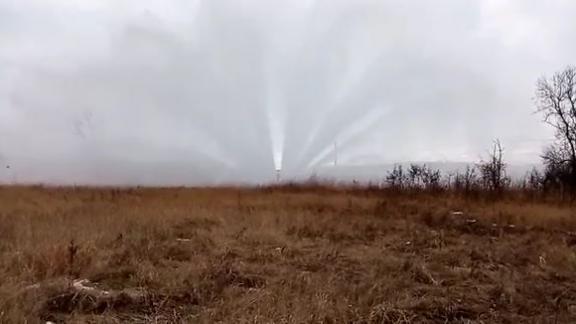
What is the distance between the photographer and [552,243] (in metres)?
9.91

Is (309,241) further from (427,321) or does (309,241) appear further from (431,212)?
(431,212)

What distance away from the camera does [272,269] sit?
21.6 ft

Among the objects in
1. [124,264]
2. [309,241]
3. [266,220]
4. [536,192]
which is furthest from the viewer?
[536,192]

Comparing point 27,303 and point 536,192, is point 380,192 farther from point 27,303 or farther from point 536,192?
point 27,303

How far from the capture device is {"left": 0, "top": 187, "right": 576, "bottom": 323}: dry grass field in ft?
15.4

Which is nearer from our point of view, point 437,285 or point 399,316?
point 399,316

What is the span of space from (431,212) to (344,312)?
32.0ft

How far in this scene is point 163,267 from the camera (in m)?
6.53

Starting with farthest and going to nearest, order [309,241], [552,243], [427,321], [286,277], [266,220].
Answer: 1. [266,220]
2. [552,243]
3. [309,241]
4. [286,277]
5. [427,321]

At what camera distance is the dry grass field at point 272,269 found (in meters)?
4.70

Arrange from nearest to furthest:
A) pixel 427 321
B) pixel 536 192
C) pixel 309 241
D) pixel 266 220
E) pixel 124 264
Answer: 1. pixel 427 321
2. pixel 124 264
3. pixel 309 241
4. pixel 266 220
5. pixel 536 192

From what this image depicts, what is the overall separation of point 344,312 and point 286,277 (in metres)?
1.49

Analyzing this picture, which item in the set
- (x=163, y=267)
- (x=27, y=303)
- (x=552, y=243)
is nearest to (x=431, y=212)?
(x=552, y=243)

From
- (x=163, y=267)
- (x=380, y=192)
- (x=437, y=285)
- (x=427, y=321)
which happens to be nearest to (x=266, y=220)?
(x=163, y=267)
